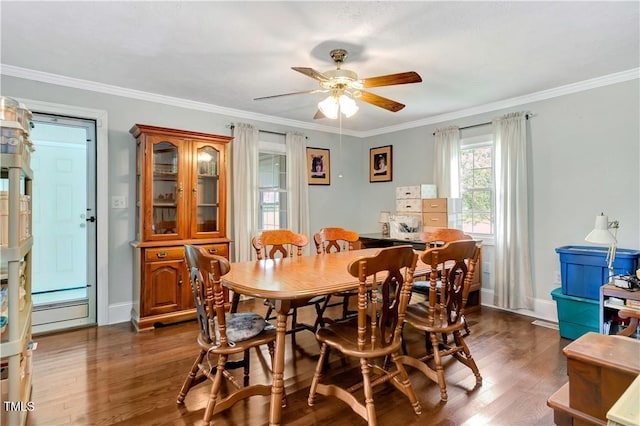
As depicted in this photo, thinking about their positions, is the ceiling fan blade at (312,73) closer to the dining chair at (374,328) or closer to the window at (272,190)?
the dining chair at (374,328)

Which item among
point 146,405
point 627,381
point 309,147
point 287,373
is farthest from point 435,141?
point 146,405

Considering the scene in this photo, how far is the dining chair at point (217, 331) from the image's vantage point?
1.76 meters

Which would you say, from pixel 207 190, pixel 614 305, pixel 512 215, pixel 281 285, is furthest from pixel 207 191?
pixel 614 305

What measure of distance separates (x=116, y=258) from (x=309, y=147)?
288 centimetres

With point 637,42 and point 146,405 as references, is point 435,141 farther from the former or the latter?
point 146,405

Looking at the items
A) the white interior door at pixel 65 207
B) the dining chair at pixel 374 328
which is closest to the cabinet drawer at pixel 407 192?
the dining chair at pixel 374 328

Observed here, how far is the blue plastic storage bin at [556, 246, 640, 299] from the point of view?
292cm

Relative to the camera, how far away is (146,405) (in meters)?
2.05

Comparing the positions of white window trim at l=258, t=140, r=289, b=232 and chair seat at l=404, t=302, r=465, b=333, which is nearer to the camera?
chair seat at l=404, t=302, r=465, b=333

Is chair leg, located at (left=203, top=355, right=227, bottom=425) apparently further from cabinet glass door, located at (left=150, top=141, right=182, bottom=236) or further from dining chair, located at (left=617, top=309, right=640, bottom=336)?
dining chair, located at (left=617, top=309, right=640, bottom=336)

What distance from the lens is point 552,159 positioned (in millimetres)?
3641

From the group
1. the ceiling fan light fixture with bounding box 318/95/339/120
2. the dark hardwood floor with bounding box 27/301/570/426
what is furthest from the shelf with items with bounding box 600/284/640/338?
the ceiling fan light fixture with bounding box 318/95/339/120

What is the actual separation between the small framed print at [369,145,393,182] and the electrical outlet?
3.53 metres

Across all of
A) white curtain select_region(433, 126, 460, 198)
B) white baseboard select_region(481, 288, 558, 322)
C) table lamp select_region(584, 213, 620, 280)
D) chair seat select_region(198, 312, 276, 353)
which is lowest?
white baseboard select_region(481, 288, 558, 322)
